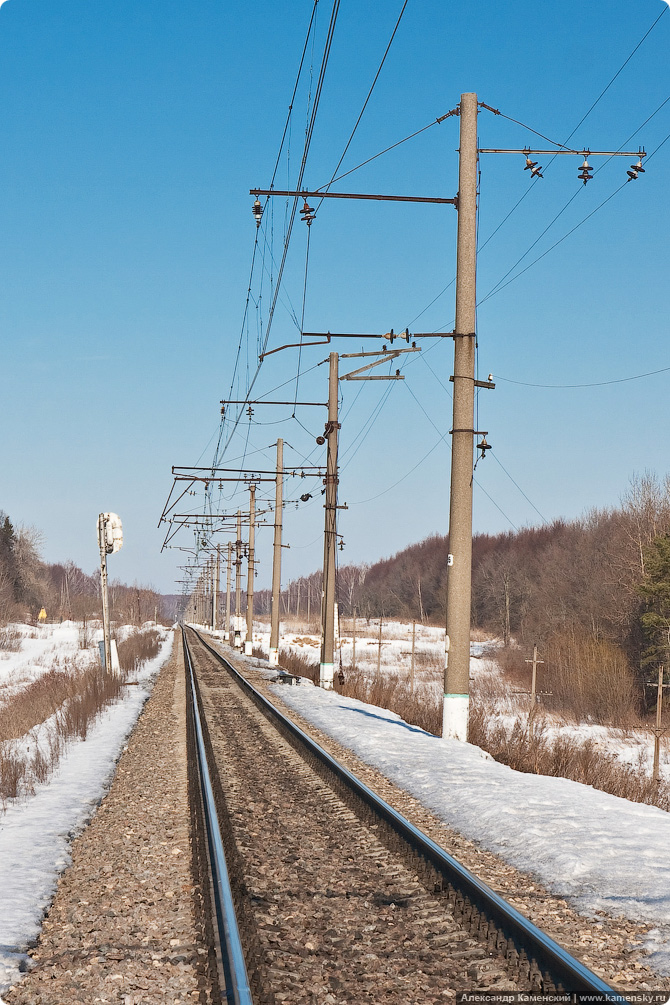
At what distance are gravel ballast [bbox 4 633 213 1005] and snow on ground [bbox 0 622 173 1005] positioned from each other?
4.3 inches

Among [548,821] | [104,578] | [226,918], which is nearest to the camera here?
[226,918]

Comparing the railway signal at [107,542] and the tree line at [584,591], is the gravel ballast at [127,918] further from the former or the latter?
the tree line at [584,591]

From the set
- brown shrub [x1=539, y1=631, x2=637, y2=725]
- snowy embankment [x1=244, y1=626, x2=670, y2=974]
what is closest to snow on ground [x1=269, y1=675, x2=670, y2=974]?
snowy embankment [x1=244, y1=626, x2=670, y2=974]

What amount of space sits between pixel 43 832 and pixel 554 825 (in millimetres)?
4738

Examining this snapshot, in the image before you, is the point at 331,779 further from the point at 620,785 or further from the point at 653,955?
the point at 653,955

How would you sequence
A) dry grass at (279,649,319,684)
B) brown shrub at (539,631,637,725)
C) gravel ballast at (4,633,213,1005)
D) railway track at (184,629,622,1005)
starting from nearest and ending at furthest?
railway track at (184,629,622,1005) → gravel ballast at (4,633,213,1005) → dry grass at (279,649,319,684) → brown shrub at (539,631,637,725)

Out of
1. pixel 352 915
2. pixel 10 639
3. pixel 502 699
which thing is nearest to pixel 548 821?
pixel 352 915

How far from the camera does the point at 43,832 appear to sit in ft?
27.0

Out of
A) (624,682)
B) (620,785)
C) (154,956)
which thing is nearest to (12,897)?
(154,956)

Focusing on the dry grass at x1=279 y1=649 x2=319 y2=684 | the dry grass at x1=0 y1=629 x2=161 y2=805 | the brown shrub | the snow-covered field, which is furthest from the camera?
the brown shrub

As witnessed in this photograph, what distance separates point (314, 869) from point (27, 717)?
13.8 m

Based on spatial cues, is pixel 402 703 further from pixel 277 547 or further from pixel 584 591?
pixel 584 591

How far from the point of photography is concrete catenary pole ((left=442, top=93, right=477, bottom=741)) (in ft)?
47.6

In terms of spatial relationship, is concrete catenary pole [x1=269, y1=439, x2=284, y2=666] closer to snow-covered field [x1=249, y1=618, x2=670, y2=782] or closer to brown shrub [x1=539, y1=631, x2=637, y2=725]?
snow-covered field [x1=249, y1=618, x2=670, y2=782]
